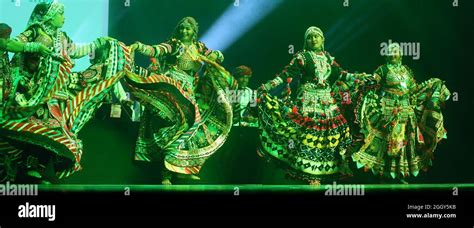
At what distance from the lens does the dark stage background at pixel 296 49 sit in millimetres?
7094

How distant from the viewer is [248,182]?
748 centimetres

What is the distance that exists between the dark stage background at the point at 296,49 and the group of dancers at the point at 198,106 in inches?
4.4

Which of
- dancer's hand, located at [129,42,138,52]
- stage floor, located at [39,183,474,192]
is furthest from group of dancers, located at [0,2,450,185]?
stage floor, located at [39,183,474,192]

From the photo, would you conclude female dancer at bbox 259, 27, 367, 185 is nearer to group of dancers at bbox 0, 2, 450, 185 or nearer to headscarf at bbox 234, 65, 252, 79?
group of dancers at bbox 0, 2, 450, 185

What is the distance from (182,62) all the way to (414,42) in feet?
7.87

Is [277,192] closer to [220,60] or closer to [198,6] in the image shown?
[220,60]

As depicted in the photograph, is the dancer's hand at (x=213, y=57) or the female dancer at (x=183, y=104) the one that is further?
the dancer's hand at (x=213, y=57)

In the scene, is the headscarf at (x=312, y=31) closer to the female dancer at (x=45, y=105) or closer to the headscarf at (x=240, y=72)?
the headscarf at (x=240, y=72)

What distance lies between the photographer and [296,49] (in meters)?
7.71

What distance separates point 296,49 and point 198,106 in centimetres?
114

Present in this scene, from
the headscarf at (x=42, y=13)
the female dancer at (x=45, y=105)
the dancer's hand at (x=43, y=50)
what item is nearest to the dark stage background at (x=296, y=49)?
the female dancer at (x=45, y=105)

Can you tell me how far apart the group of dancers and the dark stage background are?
11 centimetres

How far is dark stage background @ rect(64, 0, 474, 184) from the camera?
709cm

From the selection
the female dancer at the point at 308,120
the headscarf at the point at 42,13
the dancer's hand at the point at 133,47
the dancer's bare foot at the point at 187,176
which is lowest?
the dancer's bare foot at the point at 187,176
